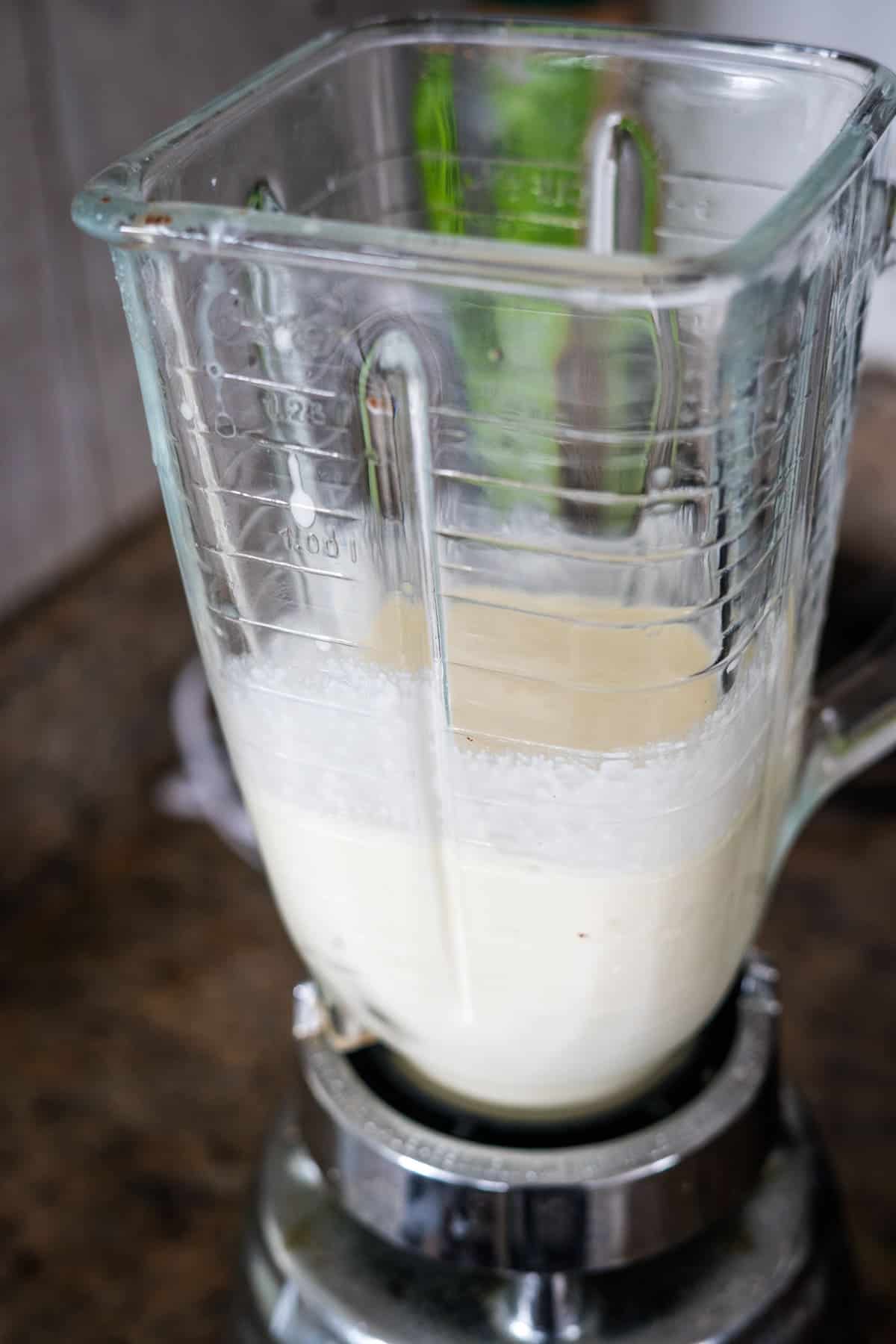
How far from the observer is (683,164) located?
0.44 meters

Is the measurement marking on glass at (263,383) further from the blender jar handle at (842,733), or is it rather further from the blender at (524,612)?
the blender jar handle at (842,733)

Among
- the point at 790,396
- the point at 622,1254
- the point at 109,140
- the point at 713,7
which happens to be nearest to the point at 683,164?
the point at 790,396

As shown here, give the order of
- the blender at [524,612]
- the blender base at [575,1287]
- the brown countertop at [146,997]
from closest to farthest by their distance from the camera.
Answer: the blender at [524,612], the blender base at [575,1287], the brown countertop at [146,997]

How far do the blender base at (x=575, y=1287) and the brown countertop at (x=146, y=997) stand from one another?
17cm

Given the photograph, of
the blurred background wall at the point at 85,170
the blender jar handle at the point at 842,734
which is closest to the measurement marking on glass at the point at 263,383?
the blender jar handle at the point at 842,734

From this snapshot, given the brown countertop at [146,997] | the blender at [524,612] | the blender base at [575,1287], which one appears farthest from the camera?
the brown countertop at [146,997]

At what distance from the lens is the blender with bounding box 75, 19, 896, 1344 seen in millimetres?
324

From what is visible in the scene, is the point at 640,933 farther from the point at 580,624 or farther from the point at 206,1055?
the point at 206,1055

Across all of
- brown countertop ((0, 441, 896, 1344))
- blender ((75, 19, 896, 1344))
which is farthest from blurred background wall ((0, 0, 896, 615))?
blender ((75, 19, 896, 1344))

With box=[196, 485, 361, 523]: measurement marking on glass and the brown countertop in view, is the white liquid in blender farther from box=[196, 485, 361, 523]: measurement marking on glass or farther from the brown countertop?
the brown countertop

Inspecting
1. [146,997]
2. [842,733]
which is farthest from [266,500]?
[146,997]

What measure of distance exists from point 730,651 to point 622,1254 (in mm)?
202

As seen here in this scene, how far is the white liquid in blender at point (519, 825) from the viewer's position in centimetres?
36

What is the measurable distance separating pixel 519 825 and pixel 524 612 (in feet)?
0.20
